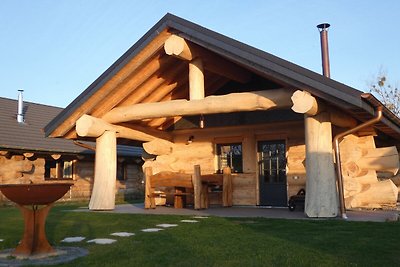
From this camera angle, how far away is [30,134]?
59.4 feet

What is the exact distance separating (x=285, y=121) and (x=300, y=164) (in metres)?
1.27

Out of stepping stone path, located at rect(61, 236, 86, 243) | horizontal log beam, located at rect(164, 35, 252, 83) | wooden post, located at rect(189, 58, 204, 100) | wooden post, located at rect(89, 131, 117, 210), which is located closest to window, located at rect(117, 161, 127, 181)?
wooden post, located at rect(89, 131, 117, 210)

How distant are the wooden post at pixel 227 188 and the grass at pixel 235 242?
133 inches

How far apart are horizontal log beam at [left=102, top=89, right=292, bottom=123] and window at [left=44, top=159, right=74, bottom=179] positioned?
323 inches

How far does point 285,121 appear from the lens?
12086 millimetres

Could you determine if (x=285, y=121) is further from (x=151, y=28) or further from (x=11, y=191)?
(x=11, y=191)

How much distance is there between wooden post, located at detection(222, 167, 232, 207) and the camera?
12.4 metres

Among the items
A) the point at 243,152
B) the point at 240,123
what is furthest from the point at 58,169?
the point at 240,123

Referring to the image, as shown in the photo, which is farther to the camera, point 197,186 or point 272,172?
point 272,172

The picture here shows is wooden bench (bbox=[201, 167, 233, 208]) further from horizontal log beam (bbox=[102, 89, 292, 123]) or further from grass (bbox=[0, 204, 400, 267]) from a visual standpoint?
grass (bbox=[0, 204, 400, 267])

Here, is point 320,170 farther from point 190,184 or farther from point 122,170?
point 122,170

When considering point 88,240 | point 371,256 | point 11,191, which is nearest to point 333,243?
point 371,256

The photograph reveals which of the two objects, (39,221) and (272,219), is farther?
(272,219)

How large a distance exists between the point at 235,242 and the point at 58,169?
47.1 feet
